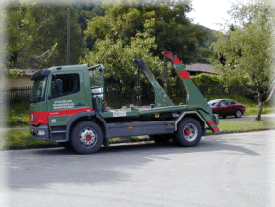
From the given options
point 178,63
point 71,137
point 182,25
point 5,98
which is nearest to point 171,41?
point 182,25

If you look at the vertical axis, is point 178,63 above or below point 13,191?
above

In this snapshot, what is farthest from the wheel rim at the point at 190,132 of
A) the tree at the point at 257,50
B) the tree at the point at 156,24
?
the tree at the point at 156,24

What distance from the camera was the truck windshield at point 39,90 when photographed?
1077cm

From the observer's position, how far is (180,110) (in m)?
12.5

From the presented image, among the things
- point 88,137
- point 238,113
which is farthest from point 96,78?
point 238,113

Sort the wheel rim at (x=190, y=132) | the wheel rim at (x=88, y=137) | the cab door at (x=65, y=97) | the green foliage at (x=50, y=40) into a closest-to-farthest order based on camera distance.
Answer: the cab door at (x=65, y=97), the wheel rim at (x=88, y=137), the wheel rim at (x=190, y=132), the green foliage at (x=50, y=40)

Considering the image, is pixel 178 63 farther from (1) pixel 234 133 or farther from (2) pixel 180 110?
(1) pixel 234 133

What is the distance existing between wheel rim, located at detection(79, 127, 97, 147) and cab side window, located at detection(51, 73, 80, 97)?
1.29 m

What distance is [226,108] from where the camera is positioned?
26.1 meters

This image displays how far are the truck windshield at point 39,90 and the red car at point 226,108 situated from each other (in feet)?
54.6

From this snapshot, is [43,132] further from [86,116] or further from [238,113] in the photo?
[238,113]

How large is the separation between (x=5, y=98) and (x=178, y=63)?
56.1ft

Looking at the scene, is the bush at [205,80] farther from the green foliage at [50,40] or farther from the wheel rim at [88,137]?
the wheel rim at [88,137]

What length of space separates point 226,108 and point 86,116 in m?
17.1
